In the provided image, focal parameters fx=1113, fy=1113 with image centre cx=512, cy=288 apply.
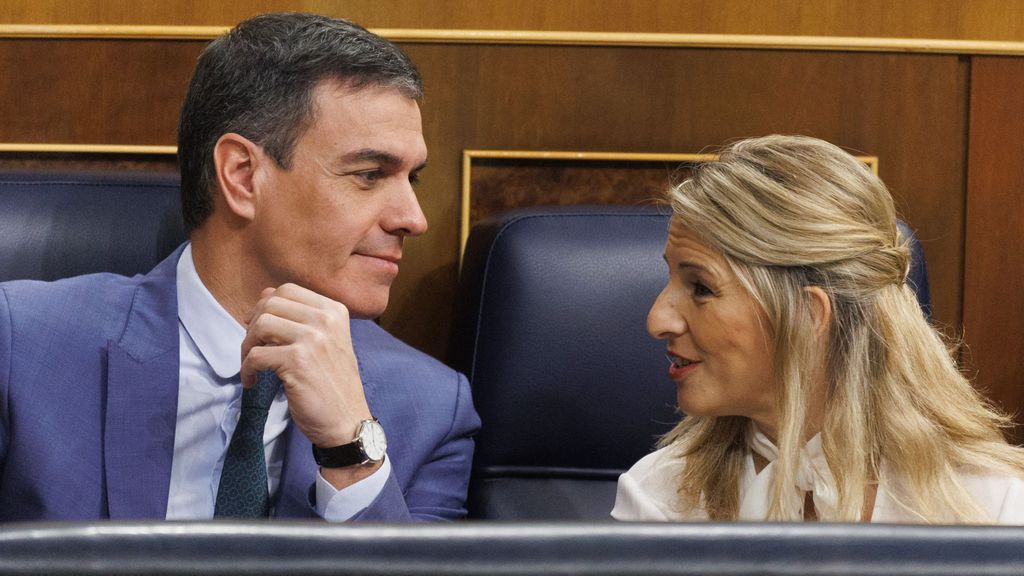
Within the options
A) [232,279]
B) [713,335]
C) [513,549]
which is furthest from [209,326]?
[513,549]

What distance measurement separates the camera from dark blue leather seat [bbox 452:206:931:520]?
138cm

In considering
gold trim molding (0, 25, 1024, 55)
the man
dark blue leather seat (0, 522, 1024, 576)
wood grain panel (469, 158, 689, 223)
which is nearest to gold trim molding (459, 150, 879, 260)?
wood grain panel (469, 158, 689, 223)

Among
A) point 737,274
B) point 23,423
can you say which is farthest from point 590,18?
point 23,423

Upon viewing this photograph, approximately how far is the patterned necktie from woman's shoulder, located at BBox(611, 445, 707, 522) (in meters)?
0.35

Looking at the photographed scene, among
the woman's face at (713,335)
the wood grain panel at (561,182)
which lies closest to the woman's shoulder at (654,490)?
the woman's face at (713,335)

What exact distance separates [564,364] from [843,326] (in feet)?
1.36

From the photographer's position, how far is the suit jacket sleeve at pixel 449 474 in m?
1.26

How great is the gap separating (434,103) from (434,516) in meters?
0.65

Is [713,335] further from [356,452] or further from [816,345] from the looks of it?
[356,452]

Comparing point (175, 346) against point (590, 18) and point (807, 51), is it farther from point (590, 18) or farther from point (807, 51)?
point (807, 51)

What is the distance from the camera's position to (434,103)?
1642 millimetres

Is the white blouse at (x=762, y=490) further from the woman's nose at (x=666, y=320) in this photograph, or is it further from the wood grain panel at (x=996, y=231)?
the wood grain panel at (x=996, y=231)

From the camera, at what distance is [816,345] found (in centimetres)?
106

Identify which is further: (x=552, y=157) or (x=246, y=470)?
(x=552, y=157)
